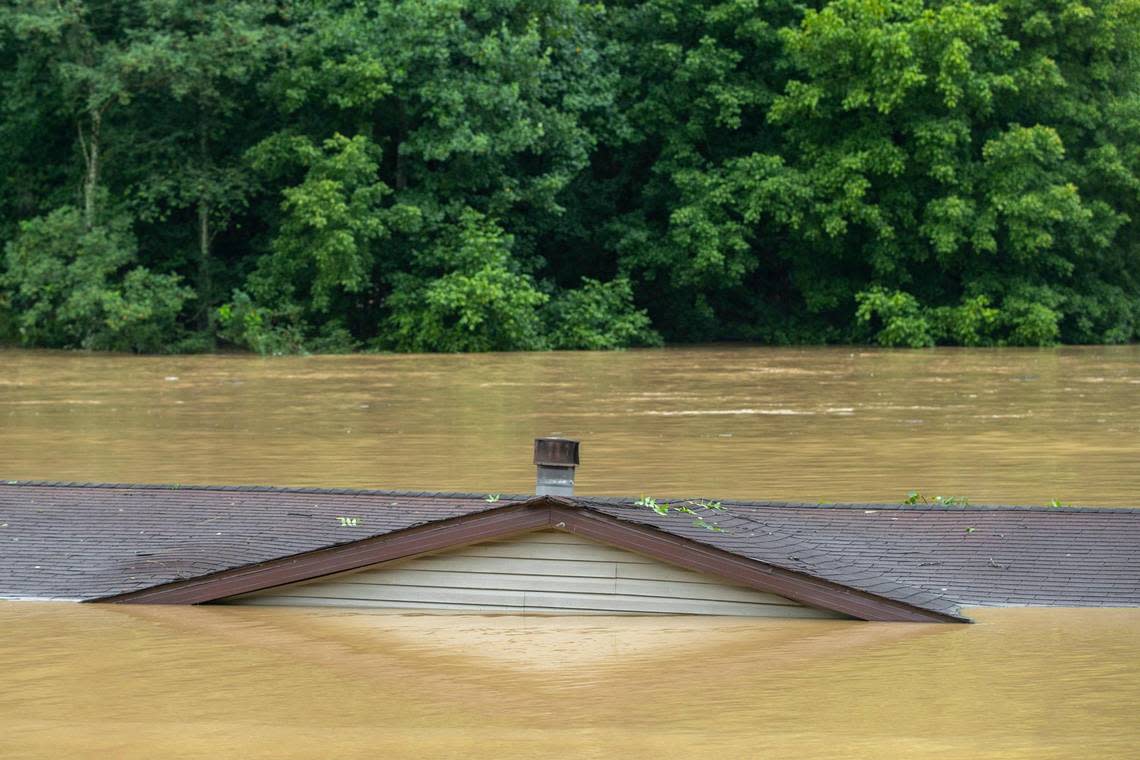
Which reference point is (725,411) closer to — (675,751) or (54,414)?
(54,414)

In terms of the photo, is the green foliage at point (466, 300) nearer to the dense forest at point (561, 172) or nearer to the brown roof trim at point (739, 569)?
the dense forest at point (561, 172)

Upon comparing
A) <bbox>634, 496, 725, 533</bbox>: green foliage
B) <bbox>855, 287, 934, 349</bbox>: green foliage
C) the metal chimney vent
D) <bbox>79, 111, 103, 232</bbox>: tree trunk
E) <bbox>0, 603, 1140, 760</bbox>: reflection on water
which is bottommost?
<bbox>0, 603, 1140, 760</bbox>: reflection on water

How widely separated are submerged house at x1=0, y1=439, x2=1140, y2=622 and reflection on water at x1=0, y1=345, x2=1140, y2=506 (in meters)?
4.77

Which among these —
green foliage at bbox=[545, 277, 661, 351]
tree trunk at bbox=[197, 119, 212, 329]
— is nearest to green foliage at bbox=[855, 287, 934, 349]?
green foliage at bbox=[545, 277, 661, 351]

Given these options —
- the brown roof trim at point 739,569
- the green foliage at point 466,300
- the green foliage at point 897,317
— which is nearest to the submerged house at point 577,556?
the brown roof trim at point 739,569

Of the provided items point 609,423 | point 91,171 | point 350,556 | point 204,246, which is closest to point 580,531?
point 350,556

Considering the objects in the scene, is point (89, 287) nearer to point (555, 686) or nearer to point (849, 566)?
point (849, 566)

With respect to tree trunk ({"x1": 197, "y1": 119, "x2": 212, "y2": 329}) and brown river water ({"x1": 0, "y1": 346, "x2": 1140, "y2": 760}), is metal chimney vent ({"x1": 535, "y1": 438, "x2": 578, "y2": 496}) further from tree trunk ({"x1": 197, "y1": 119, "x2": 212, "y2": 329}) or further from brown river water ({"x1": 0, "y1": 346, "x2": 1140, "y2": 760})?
A: tree trunk ({"x1": 197, "y1": 119, "x2": 212, "y2": 329})

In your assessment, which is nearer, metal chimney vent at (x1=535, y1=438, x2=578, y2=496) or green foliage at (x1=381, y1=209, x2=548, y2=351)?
metal chimney vent at (x1=535, y1=438, x2=578, y2=496)

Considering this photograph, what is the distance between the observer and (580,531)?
7273mm

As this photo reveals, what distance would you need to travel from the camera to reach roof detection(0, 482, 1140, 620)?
7340 millimetres

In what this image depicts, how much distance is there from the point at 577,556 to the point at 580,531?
0.24 metres

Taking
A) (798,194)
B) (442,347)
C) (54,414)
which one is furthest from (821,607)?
(798,194)

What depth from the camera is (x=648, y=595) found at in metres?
7.56
